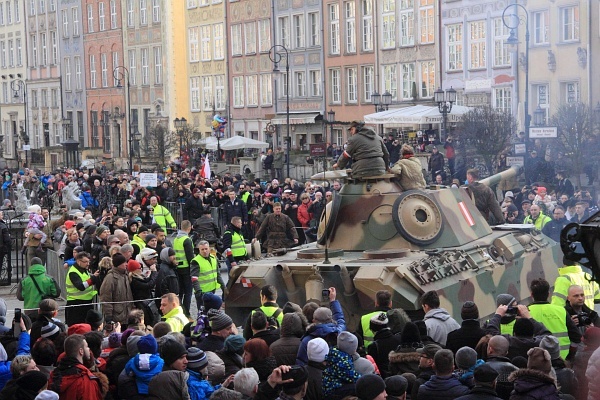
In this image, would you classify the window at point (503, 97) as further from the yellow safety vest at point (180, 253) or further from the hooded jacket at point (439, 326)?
the hooded jacket at point (439, 326)

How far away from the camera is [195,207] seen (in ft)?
91.6

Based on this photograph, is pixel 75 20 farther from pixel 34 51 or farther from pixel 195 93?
pixel 195 93

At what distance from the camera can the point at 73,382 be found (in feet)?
34.0

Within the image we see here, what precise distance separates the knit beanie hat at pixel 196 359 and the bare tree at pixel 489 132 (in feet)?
79.1

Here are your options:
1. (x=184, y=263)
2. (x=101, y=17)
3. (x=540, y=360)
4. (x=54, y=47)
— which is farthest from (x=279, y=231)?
(x=54, y=47)

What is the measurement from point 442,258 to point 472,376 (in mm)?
6171

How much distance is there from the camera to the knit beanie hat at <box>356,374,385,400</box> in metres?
9.20

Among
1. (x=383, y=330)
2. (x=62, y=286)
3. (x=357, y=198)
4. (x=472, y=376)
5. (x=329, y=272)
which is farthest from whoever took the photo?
(x=62, y=286)

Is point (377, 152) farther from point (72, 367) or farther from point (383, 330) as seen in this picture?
point (72, 367)

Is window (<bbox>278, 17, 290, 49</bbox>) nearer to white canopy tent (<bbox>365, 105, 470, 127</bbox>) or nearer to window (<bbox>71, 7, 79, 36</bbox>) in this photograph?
white canopy tent (<bbox>365, 105, 470, 127</bbox>)

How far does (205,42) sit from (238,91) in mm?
4014

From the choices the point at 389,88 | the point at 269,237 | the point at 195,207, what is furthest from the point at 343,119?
the point at 269,237

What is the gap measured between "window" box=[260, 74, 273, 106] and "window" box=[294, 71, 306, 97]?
6.41 feet

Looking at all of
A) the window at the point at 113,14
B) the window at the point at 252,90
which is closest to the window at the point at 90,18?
A: the window at the point at 113,14
